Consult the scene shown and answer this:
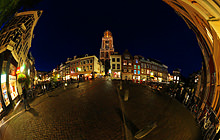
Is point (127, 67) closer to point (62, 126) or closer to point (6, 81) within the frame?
point (62, 126)

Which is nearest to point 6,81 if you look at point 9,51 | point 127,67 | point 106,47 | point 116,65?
point 9,51

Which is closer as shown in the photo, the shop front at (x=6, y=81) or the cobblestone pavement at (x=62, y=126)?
the shop front at (x=6, y=81)

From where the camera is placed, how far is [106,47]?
181ft

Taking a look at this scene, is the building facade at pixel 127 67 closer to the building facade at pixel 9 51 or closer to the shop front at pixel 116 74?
the shop front at pixel 116 74

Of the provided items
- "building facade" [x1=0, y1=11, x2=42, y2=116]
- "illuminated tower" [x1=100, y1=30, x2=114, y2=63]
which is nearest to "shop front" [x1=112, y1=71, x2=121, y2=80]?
"illuminated tower" [x1=100, y1=30, x2=114, y2=63]

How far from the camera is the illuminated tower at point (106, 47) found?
51084 mm

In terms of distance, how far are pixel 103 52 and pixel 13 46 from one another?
51.0 meters

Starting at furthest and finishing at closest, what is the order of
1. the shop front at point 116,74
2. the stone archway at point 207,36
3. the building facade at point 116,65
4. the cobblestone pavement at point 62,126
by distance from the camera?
the building facade at point 116,65 < the shop front at point 116,74 < the cobblestone pavement at point 62,126 < the stone archway at point 207,36

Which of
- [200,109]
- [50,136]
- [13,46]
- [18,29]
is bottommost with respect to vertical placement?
[50,136]

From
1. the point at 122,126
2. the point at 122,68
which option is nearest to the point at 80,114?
the point at 122,126

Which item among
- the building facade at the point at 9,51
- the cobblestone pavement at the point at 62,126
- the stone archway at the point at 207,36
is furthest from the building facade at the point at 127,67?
the building facade at the point at 9,51

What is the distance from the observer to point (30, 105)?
12.9ft

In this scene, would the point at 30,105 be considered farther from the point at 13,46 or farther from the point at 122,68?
the point at 122,68

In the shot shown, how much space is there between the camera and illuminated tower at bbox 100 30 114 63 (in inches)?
2011
